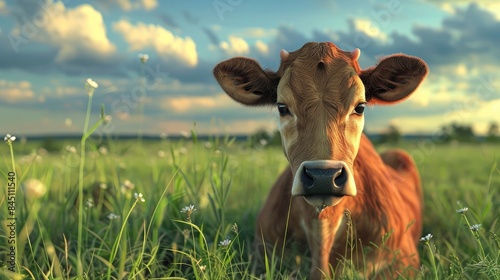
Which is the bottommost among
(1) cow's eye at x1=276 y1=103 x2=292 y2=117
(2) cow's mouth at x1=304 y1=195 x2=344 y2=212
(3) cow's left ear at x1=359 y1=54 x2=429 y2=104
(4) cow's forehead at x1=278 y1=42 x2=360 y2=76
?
(2) cow's mouth at x1=304 y1=195 x2=344 y2=212

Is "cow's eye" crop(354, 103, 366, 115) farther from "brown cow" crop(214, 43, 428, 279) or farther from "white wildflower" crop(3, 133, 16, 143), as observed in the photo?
"white wildflower" crop(3, 133, 16, 143)

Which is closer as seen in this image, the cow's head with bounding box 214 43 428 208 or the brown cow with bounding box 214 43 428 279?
the cow's head with bounding box 214 43 428 208

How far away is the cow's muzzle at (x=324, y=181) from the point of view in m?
3.26

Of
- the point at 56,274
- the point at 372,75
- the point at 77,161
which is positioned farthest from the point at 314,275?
the point at 77,161

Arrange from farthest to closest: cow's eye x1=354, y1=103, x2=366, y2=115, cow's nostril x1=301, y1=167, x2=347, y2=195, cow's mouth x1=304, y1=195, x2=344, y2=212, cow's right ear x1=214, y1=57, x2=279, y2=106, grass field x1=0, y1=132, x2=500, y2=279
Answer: cow's right ear x1=214, y1=57, x2=279, y2=106
cow's eye x1=354, y1=103, x2=366, y2=115
grass field x1=0, y1=132, x2=500, y2=279
cow's mouth x1=304, y1=195, x2=344, y2=212
cow's nostril x1=301, y1=167, x2=347, y2=195

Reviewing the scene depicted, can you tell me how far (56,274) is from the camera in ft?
13.5

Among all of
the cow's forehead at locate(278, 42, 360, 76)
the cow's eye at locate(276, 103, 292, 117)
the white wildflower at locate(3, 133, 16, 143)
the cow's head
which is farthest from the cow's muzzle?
the white wildflower at locate(3, 133, 16, 143)

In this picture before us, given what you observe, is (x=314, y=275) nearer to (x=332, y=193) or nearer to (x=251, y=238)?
(x=332, y=193)

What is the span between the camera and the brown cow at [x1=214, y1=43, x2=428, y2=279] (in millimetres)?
3486

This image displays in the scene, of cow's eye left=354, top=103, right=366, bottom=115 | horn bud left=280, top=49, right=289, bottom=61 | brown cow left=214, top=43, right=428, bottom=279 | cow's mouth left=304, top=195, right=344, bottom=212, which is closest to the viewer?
cow's mouth left=304, top=195, right=344, bottom=212

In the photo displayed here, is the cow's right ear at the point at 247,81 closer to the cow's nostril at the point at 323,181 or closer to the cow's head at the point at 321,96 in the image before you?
the cow's head at the point at 321,96

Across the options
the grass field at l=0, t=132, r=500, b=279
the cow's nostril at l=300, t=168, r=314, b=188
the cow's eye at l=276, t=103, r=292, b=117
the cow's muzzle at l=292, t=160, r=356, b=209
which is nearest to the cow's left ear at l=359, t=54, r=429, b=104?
the cow's eye at l=276, t=103, r=292, b=117

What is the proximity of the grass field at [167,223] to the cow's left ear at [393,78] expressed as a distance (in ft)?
2.78

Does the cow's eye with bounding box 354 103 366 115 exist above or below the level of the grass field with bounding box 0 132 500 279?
above
